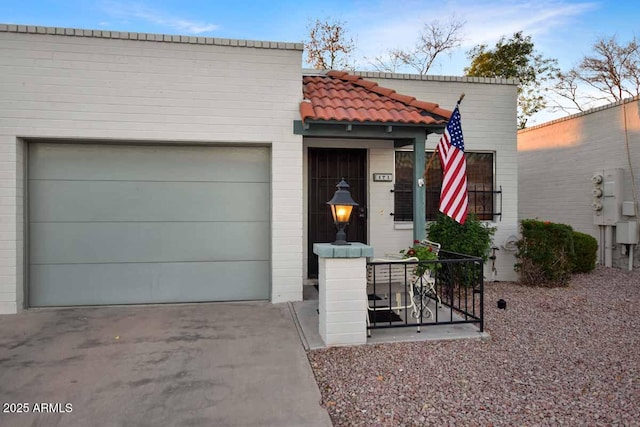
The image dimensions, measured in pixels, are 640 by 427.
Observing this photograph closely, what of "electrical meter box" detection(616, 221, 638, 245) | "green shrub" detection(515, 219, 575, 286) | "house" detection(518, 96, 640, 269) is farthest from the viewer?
"house" detection(518, 96, 640, 269)

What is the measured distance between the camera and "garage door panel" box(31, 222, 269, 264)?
574cm

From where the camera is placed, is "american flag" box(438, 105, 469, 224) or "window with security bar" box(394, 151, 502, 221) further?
"window with security bar" box(394, 151, 502, 221)

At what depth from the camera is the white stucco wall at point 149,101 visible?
538 cm

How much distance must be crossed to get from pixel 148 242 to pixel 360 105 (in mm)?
3429

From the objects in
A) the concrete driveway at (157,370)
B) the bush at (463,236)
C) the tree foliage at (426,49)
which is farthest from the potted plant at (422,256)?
the tree foliage at (426,49)

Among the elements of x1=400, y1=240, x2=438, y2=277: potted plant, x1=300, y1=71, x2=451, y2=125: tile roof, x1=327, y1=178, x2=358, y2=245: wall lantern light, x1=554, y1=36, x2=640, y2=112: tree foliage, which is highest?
x1=554, y1=36, x2=640, y2=112: tree foliage

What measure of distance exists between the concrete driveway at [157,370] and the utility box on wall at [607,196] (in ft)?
24.5

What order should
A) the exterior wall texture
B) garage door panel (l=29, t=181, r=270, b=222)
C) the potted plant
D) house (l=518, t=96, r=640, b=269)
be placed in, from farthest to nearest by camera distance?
house (l=518, t=96, r=640, b=269), the exterior wall texture, garage door panel (l=29, t=181, r=270, b=222), the potted plant

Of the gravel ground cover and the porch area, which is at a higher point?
the porch area

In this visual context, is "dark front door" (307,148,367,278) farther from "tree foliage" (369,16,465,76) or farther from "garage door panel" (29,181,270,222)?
"tree foliage" (369,16,465,76)

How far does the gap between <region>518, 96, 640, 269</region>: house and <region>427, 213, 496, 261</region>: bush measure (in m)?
4.04

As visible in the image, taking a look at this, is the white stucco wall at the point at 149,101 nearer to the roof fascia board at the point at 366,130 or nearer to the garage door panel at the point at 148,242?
the roof fascia board at the point at 366,130

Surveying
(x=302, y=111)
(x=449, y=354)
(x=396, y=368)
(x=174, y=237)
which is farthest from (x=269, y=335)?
(x=302, y=111)

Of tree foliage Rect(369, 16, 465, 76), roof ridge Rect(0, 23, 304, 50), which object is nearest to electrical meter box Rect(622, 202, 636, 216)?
roof ridge Rect(0, 23, 304, 50)
